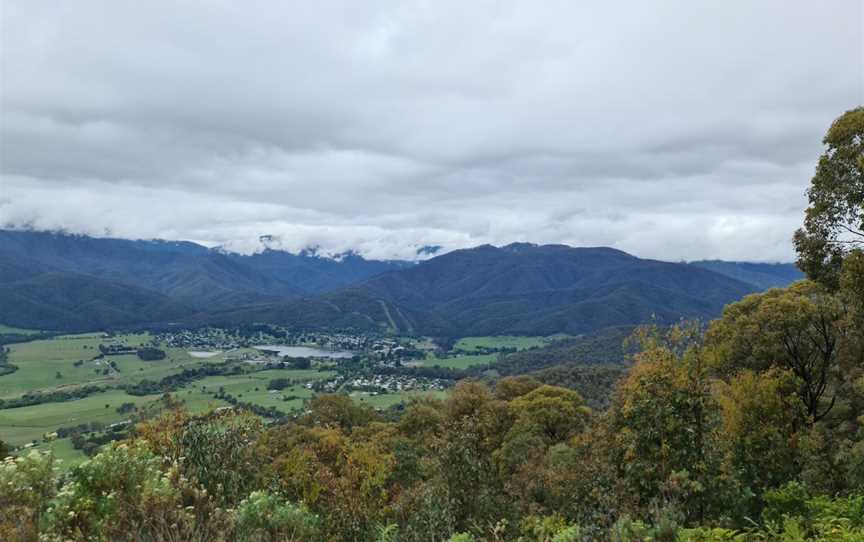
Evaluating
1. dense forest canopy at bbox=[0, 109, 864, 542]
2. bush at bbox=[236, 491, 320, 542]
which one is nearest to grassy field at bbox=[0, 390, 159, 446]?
dense forest canopy at bbox=[0, 109, 864, 542]

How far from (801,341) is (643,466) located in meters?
16.3

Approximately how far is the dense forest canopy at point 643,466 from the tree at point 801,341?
0.25ft

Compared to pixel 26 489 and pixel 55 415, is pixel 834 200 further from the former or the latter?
pixel 55 415

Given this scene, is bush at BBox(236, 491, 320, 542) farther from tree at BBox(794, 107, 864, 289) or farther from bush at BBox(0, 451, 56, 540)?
tree at BBox(794, 107, 864, 289)

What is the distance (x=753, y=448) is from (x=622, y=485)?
1088 cm

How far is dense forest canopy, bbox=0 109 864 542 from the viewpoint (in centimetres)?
846

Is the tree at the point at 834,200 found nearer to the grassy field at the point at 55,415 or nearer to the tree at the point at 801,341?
the tree at the point at 801,341

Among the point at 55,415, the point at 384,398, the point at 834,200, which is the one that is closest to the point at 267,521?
the point at 834,200

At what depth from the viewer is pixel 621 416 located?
12812 millimetres

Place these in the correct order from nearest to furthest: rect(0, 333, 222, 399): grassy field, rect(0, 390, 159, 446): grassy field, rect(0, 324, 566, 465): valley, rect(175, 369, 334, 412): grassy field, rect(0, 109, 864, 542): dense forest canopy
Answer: rect(0, 109, 864, 542): dense forest canopy
rect(0, 390, 159, 446): grassy field
rect(0, 324, 566, 465): valley
rect(175, 369, 334, 412): grassy field
rect(0, 333, 222, 399): grassy field

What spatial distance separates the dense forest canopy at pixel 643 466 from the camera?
8461mm

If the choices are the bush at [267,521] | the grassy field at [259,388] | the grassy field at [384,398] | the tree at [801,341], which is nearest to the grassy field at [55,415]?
the grassy field at [259,388]

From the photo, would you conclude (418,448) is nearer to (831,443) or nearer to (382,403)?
(831,443)

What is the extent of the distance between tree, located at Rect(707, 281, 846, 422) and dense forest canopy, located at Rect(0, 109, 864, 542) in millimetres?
75
